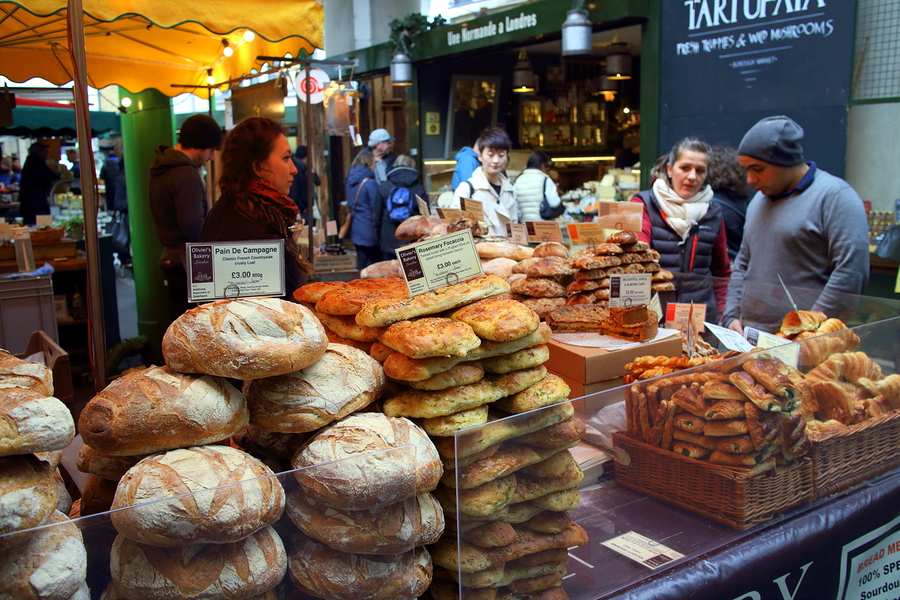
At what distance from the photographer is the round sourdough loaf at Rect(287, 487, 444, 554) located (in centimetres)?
132

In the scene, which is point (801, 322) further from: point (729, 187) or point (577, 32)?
point (577, 32)

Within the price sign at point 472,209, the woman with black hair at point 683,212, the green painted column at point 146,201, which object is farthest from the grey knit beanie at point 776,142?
the green painted column at point 146,201

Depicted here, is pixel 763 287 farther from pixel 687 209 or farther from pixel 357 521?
pixel 357 521

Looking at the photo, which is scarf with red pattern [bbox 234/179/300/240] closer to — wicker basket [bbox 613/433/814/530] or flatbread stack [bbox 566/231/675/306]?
flatbread stack [bbox 566/231/675/306]

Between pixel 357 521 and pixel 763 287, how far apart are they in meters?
2.69

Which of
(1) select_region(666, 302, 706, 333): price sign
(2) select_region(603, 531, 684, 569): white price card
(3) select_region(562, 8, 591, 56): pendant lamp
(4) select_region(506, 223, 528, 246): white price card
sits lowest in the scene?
(2) select_region(603, 531, 684, 569): white price card

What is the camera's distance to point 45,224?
657 centimetres

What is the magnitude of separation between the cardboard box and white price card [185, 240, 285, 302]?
124 cm

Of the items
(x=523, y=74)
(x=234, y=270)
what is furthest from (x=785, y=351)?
(x=523, y=74)

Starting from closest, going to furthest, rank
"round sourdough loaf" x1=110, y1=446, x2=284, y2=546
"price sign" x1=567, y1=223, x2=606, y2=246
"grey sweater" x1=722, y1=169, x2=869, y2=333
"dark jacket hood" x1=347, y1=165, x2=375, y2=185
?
1. "round sourdough loaf" x1=110, y1=446, x2=284, y2=546
2. "grey sweater" x1=722, y1=169, x2=869, y2=333
3. "price sign" x1=567, y1=223, x2=606, y2=246
4. "dark jacket hood" x1=347, y1=165, x2=375, y2=185

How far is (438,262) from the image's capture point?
189 cm

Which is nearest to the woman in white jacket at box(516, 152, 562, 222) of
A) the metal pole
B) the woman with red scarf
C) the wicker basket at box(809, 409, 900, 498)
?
the woman with red scarf

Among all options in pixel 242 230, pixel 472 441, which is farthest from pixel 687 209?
pixel 472 441

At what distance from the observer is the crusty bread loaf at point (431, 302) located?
5.75 ft
